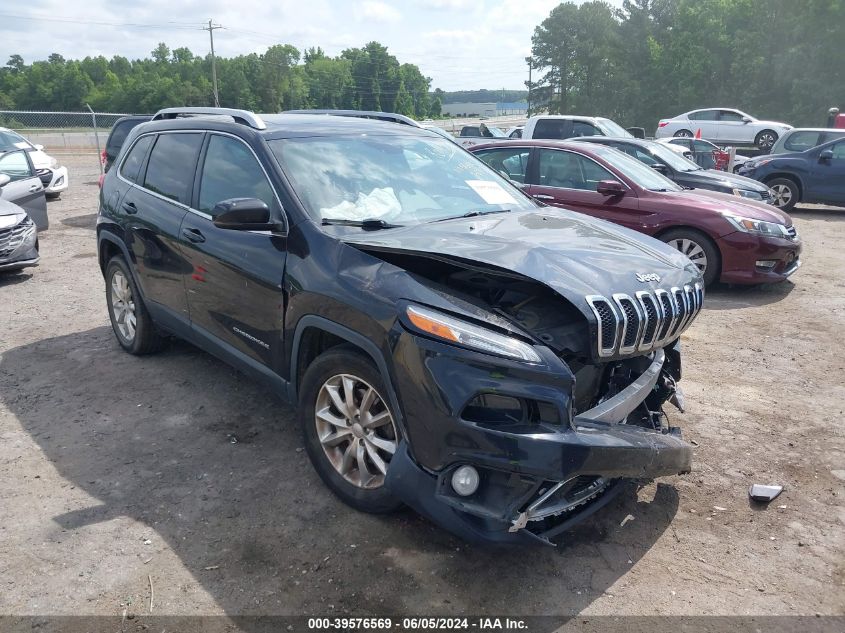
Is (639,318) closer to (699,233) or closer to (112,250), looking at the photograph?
(112,250)

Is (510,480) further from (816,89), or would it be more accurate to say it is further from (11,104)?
(11,104)

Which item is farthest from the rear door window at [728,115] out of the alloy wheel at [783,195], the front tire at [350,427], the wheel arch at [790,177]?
the front tire at [350,427]

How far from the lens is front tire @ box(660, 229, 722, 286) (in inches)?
305

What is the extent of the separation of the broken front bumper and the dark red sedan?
16.9 ft

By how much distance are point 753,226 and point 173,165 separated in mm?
6099

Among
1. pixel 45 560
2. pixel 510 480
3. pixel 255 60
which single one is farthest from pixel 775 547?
pixel 255 60

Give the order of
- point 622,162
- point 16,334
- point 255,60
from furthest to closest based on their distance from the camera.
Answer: point 255,60
point 622,162
point 16,334

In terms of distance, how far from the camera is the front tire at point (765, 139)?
26.2m

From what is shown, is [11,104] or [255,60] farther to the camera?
[255,60]

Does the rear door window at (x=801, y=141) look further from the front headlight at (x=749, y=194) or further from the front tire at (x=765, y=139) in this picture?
the front tire at (x=765, y=139)

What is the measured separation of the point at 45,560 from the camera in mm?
3104

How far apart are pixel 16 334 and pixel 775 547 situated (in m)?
6.33

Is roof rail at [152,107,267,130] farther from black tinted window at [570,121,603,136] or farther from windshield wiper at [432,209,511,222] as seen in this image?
black tinted window at [570,121,603,136]

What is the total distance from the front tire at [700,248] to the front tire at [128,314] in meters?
5.53
